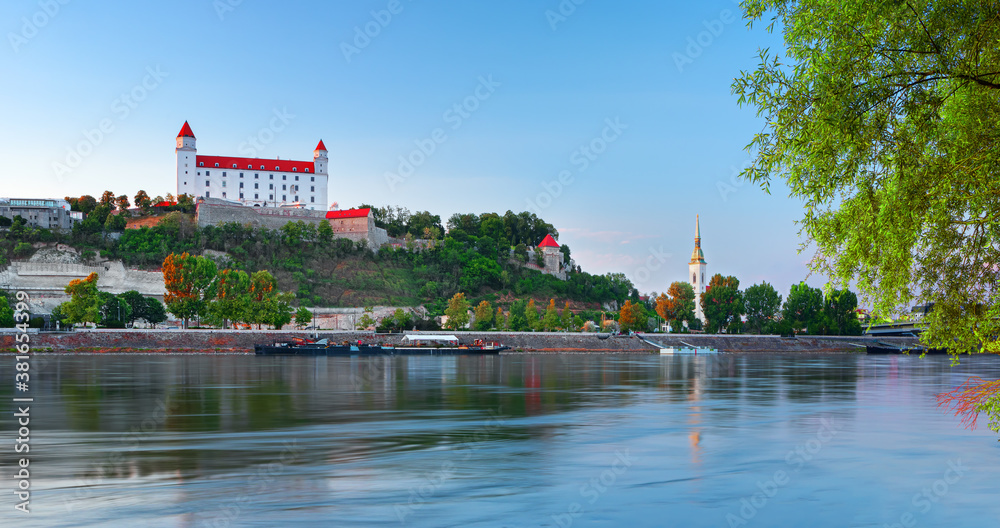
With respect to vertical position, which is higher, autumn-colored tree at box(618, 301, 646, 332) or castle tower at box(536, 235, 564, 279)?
castle tower at box(536, 235, 564, 279)

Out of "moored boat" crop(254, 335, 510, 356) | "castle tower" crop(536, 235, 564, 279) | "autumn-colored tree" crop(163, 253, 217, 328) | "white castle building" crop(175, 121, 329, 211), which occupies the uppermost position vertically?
"white castle building" crop(175, 121, 329, 211)

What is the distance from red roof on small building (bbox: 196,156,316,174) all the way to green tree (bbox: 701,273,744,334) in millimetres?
69741

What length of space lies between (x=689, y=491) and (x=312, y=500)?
21.2 feet

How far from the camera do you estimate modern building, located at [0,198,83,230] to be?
111m

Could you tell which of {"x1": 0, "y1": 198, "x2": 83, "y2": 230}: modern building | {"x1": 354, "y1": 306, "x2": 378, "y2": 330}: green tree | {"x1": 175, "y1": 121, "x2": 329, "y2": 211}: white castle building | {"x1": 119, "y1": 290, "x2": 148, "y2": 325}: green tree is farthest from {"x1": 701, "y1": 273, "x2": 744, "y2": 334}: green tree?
{"x1": 0, "y1": 198, "x2": 83, "y2": 230}: modern building

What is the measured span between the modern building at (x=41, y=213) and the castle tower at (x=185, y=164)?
16.7 m

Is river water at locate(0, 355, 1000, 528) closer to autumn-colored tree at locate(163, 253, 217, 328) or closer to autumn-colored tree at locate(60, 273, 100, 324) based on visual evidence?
autumn-colored tree at locate(60, 273, 100, 324)

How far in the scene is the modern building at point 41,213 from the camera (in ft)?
364

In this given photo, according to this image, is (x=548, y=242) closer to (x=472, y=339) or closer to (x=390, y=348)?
(x=472, y=339)

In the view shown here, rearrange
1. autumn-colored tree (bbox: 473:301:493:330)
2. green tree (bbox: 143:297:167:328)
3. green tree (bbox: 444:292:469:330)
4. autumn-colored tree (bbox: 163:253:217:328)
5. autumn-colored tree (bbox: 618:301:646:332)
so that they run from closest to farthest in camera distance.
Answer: autumn-colored tree (bbox: 163:253:217:328), green tree (bbox: 143:297:167:328), green tree (bbox: 444:292:469:330), autumn-colored tree (bbox: 473:301:493:330), autumn-colored tree (bbox: 618:301:646:332)

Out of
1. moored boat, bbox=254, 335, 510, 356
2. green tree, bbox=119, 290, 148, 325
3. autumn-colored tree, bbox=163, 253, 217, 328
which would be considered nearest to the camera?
moored boat, bbox=254, 335, 510, 356

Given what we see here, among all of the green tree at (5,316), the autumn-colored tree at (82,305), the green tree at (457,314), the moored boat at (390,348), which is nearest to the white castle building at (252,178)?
the green tree at (457,314)

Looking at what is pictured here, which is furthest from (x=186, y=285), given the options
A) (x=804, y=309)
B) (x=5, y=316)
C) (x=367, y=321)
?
(x=804, y=309)

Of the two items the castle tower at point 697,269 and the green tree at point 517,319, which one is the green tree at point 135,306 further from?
the castle tower at point 697,269
